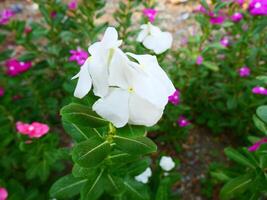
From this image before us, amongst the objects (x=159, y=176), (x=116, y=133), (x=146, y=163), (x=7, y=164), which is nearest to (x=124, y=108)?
(x=116, y=133)

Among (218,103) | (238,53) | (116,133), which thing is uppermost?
(116,133)

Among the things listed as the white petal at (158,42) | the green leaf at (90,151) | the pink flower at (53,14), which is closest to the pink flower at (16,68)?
the pink flower at (53,14)

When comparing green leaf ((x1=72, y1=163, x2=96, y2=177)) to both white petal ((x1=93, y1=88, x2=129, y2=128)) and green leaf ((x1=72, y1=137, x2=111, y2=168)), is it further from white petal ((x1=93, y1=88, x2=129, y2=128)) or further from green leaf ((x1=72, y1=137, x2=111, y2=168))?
white petal ((x1=93, y1=88, x2=129, y2=128))

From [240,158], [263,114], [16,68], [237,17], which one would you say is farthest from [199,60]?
[16,68]

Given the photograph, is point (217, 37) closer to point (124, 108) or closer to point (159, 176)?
point (159, 176)

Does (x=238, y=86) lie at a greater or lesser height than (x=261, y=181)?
lesser

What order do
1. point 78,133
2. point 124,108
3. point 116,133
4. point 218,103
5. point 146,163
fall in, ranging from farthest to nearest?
point 218,103
point 146,163
point 78,133
point 116,133
point 124,108

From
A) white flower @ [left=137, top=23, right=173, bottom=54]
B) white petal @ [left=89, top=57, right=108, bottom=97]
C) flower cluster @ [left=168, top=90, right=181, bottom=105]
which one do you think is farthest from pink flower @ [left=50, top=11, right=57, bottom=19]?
white petal @ [left=89, top=57, right=108, bottom=97]

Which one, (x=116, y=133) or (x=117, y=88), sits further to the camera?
(x=116, y=133)
